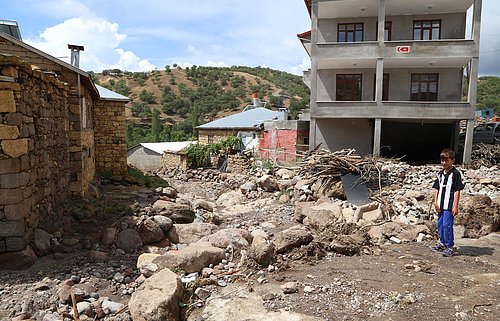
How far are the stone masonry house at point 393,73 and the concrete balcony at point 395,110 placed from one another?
0.04 metres

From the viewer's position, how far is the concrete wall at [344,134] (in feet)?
63.1

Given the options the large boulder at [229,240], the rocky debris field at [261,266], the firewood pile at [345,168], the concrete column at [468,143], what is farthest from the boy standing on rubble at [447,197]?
the concrete column at [468,143]

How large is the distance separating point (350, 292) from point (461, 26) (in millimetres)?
17776

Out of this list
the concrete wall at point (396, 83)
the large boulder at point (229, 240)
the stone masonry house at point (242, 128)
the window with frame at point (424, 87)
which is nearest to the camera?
the large boulder at point (229, 240)

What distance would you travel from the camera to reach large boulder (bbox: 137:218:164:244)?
7.40 m

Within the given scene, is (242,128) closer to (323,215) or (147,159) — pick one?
(147,159)

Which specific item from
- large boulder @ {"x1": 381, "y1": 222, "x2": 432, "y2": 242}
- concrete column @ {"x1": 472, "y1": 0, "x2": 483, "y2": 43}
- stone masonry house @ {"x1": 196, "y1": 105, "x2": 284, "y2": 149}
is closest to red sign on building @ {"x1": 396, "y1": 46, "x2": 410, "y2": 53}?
concrete column @ {"x1": 472, "y1": 0, "x2": 483, "y2": 43}

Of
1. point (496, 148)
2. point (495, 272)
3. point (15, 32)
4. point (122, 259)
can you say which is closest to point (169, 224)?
point (122, 259)

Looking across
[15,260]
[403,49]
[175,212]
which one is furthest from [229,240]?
[403,49]

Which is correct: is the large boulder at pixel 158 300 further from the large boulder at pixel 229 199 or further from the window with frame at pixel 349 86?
the window with frame at pixel 349 86

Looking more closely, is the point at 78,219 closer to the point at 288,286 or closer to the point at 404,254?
the point at 288,286

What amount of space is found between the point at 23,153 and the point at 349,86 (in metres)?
16.8

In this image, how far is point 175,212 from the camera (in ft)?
28.8

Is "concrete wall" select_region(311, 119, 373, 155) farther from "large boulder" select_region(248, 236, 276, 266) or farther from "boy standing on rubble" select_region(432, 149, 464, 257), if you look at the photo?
"large boulder" select_region(248, 236, 276, 266)
